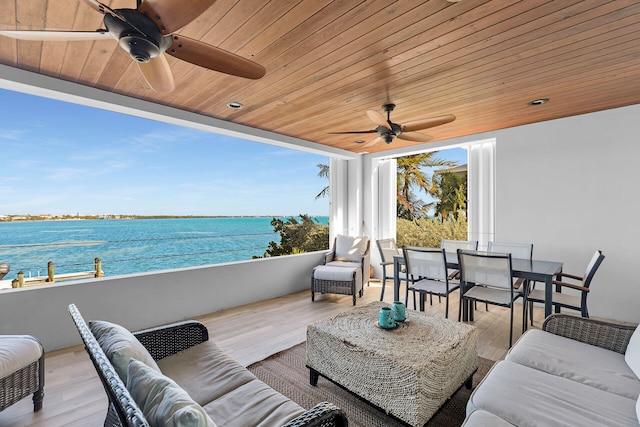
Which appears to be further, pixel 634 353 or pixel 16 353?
pixel 16 353

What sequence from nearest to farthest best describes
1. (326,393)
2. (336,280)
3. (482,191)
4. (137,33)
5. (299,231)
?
(137,33), (326,393), (336,280), (482,191), (299,231)

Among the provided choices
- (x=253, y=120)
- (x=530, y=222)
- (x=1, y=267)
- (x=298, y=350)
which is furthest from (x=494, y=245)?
(x=1, y=267)

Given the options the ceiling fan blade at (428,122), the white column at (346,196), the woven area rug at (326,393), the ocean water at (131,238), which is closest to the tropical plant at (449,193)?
the white column at (346,196)

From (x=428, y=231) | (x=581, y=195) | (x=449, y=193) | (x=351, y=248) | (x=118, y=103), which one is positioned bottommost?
(x=351, y=248)

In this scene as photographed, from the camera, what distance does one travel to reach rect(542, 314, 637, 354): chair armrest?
168 centimetres

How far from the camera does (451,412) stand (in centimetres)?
182

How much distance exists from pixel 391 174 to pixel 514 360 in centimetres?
432

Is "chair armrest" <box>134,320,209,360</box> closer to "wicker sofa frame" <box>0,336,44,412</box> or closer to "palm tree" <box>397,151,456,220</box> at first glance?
"wicker sofa frame" <box>0,336,44,412</box>

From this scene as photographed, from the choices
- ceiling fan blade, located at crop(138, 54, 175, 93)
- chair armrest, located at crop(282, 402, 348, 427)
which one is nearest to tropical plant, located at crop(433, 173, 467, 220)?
ceiling fan blade, located at crop(138, 54, 175, 93)

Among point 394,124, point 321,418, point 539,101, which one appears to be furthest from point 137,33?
point 539,101

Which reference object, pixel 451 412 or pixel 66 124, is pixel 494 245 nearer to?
pixel 451 412

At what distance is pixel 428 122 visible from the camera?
288 centimetres

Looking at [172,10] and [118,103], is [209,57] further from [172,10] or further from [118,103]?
[118,103]

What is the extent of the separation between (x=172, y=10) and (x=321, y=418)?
5.64 ft
